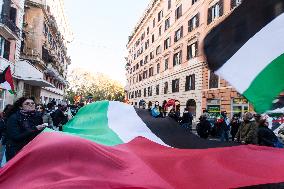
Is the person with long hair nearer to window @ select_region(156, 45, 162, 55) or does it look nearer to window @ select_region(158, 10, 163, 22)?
window @ select_region(156, 45, 162, 55)

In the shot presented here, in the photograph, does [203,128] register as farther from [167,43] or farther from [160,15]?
[160,15]

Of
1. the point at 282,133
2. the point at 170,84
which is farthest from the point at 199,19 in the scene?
the point at 282,133

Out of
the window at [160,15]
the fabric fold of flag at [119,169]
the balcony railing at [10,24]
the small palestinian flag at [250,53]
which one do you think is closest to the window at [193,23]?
the window at [160,15]

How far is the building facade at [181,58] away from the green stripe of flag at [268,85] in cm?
1135

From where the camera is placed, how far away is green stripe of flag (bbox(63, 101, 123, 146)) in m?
5.82

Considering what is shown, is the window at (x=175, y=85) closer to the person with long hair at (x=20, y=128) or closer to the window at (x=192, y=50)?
the window at (x=192, y=50)

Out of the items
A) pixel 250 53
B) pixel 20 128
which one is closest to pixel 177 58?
pixel 20 128

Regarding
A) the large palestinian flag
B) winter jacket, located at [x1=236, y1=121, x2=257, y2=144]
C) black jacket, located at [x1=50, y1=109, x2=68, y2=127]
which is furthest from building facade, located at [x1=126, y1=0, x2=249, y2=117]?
the large palestinian flag

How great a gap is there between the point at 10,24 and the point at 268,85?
2491 centimetres

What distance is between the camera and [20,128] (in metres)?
6.21

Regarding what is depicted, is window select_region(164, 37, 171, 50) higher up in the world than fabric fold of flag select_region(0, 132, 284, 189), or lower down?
higher up

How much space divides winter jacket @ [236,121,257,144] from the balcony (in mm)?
18705

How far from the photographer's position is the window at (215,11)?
2650 centimetres

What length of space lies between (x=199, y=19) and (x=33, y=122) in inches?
1026
